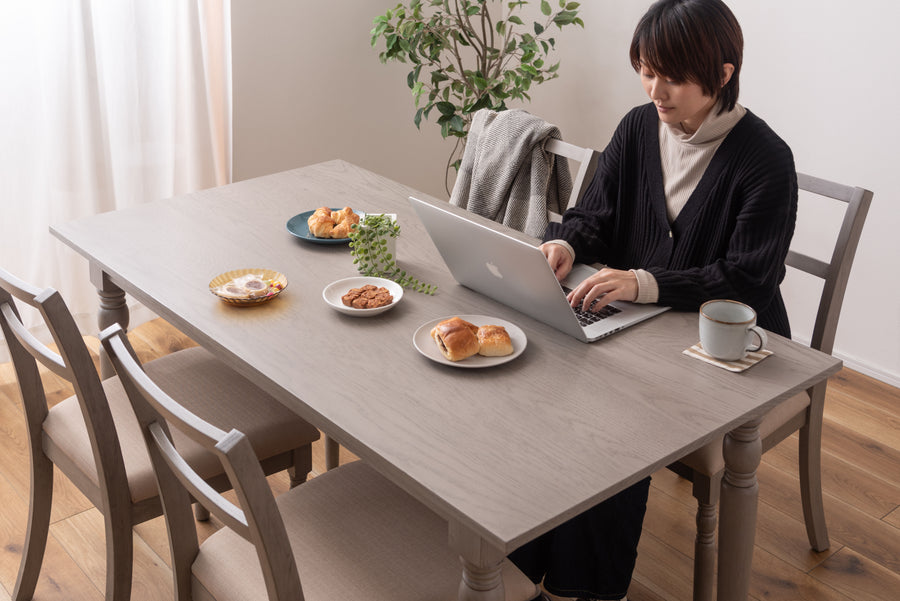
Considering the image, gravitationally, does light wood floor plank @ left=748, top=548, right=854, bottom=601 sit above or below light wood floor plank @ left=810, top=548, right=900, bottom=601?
below

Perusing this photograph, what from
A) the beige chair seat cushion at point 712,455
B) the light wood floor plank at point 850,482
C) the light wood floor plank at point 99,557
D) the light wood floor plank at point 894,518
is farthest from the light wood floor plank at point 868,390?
the light wood floor plank at point 99,557

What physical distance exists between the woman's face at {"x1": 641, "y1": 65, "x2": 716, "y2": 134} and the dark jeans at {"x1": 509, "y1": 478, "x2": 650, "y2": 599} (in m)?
0.72

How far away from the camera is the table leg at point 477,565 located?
1181mm

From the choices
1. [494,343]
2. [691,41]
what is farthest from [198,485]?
[691,41]

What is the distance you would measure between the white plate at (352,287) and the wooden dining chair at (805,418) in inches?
25.2

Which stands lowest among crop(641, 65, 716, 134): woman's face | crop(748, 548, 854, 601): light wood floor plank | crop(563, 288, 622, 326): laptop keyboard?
crop(748, 548, 854, 601): light wood floor plank

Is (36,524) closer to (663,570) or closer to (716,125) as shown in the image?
(663,570)

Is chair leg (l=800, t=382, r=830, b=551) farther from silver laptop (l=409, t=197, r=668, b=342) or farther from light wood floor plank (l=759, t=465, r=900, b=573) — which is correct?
silver laptop (l=409, t=197, r=668, b=342)

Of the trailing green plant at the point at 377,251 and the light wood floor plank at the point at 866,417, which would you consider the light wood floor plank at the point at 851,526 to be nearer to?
the light wood floor plank at the point at 866,417

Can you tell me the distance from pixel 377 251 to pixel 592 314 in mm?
441

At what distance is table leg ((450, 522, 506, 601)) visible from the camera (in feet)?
3.87

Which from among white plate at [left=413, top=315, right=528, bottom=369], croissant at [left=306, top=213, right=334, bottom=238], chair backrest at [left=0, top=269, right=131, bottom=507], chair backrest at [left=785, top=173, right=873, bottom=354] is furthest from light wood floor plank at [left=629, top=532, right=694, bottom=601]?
chair backrest at [left=0, top=269, right=131, bottom=507]

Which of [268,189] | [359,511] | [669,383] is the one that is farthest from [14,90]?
[669,383]

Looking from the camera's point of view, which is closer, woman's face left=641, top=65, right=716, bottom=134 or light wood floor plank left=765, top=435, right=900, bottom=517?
woman's face left=641, top=65, right=716, bottom=134
